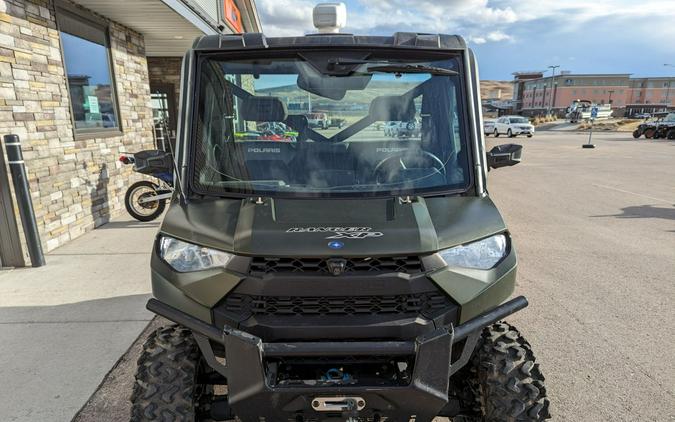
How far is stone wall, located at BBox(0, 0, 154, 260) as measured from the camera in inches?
217

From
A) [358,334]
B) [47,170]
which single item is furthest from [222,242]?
[47,170]

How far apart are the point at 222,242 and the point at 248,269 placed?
0.60 feet

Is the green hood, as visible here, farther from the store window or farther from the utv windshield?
the store window

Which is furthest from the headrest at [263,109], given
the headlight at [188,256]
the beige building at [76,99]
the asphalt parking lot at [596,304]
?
the beige building at [76,99]

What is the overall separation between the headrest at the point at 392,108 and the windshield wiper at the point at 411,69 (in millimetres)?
187

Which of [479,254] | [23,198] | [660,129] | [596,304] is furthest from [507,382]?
[660,129]

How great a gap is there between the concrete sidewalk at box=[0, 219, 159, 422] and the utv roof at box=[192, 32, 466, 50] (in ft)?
8.14

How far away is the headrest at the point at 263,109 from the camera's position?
275 centimetres

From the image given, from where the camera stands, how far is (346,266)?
2041mm

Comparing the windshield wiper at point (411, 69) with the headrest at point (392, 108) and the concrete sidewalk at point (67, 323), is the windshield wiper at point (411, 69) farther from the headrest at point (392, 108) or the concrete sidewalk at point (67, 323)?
the concrete sidewalk at point (67, 323)

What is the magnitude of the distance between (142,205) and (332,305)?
255 inches

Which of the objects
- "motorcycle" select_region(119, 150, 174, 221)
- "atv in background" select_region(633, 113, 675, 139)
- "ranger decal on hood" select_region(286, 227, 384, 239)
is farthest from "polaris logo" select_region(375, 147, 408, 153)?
"atv in background" select_region(633, 113, 675, 139)

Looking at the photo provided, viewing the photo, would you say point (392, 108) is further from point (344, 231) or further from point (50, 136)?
point (50, 136)

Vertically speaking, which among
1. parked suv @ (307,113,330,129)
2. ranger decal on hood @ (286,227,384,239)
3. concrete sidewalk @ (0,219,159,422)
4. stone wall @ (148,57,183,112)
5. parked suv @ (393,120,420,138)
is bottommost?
concrete sidewalk @ (0,219,159,422)
